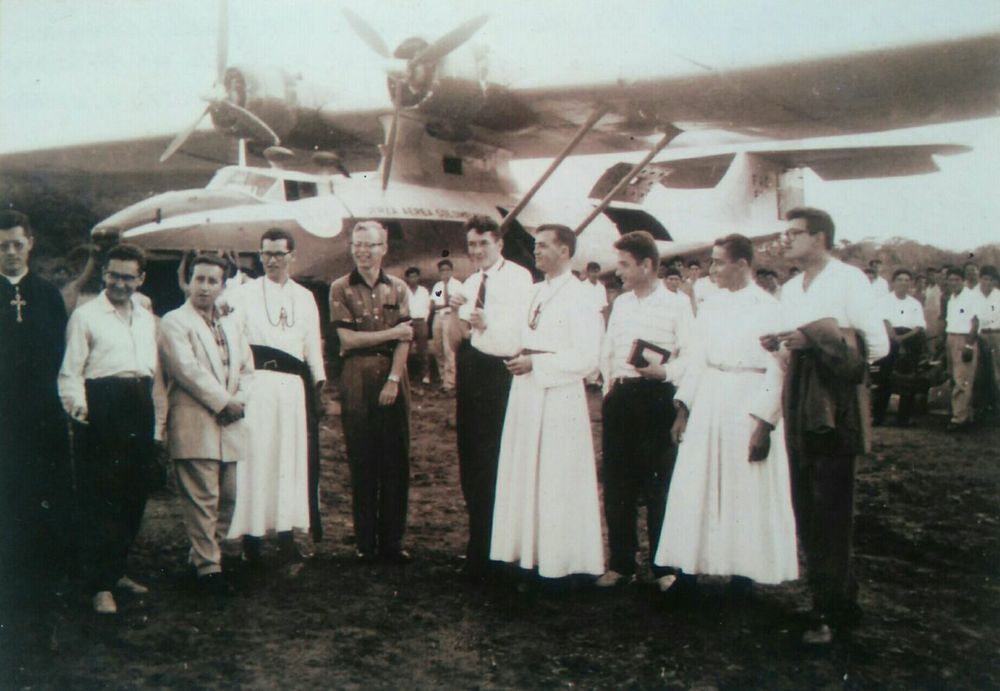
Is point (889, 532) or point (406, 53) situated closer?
point (889, 532)

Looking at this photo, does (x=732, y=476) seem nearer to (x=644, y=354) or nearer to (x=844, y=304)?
(x=644, y=354)

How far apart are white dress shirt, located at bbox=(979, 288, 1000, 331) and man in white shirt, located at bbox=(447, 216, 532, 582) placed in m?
5.25

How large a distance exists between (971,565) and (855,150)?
8556mm

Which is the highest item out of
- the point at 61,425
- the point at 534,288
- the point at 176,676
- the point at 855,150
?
the point at 855,150

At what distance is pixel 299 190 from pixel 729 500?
313 inches

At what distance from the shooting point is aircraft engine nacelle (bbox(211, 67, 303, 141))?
10516mm

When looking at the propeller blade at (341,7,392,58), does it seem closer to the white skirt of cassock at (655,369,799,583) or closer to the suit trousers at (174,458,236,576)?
the suit trousers at (174,458,236,576)

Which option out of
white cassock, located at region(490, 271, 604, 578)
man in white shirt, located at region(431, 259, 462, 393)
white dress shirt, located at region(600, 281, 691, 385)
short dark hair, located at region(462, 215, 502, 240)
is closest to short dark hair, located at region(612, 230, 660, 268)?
white dress shirt, located at region(600, 281, 691, 385)

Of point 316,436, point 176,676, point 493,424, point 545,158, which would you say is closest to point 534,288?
point 493,424

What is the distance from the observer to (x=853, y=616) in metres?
3.39

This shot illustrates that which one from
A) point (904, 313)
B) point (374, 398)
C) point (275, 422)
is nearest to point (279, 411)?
point (275, 422)

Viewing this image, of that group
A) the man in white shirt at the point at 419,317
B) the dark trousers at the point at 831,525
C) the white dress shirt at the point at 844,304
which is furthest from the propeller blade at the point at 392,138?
the dark trousers at the point at 831,525

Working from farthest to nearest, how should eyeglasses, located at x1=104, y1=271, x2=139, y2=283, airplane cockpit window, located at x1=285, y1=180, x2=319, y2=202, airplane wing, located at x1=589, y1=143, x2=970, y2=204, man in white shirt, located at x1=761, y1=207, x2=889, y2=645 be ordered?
airplane wing, located at x1=589, y1=143, x2=970, y2=204 → airplane cockpit window, located at x1=285, y1=180, x2=319, y2=202 → eyeglasses, located at x1=104, y1=271, x2=139, y2=283 → man in white shirt, located at x1=761, y1=207, x2=889, y2=645

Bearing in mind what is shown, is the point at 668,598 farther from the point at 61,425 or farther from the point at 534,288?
the point at 61,425
